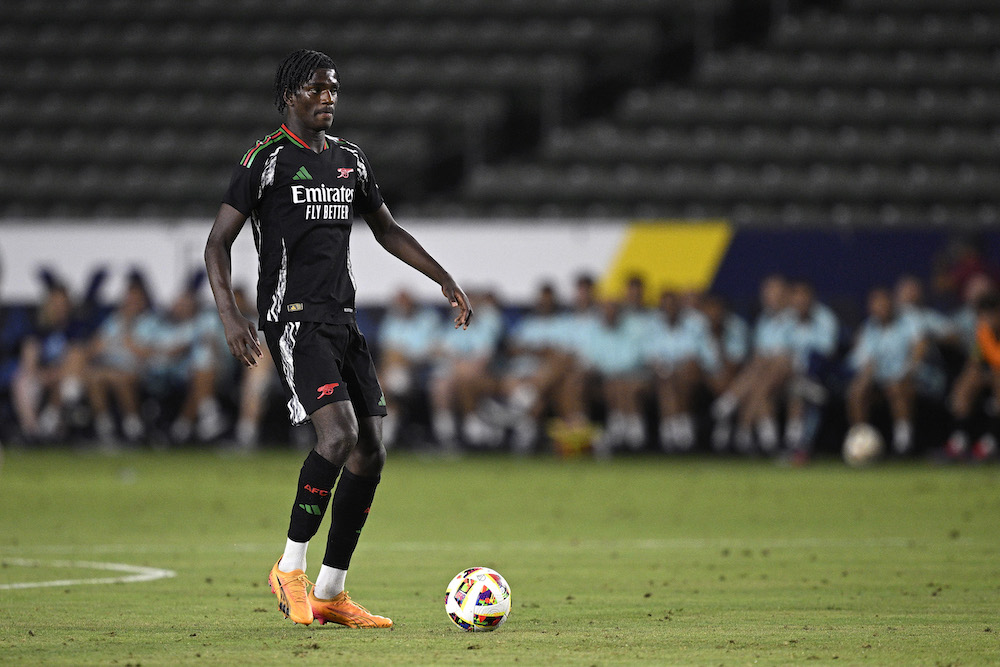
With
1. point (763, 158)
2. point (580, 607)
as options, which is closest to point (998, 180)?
point (763, 158)

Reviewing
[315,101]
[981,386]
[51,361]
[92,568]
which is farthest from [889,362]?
[315,101]

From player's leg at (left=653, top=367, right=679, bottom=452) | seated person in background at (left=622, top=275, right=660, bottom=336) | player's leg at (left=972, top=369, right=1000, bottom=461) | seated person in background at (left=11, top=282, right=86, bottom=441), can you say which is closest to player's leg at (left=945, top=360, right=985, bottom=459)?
player's leg at (left=972, top=369, right=1000, bottom=461)

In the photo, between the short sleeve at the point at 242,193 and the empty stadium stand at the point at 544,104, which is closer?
the short sleeve at the point at 242,193

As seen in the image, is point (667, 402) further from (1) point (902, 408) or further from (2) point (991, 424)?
(2) point (991, 424)

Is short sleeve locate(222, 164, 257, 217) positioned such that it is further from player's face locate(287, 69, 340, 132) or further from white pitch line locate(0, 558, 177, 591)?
white pitch line locate(0, 558, 177, 591)

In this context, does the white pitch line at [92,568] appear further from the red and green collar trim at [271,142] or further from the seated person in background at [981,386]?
the seated person in background at [981,386]

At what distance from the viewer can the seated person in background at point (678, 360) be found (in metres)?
18.6

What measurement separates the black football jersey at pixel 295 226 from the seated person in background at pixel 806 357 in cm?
1215

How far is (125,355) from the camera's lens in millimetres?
20250

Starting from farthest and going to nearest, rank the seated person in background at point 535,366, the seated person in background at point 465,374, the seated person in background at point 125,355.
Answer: the seated person in background at point 125,355 → the seated person in background at point 465,374 → the seated person in background at point 535,366

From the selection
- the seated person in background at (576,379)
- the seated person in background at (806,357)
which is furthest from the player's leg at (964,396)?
the seated person in background at (576,379)

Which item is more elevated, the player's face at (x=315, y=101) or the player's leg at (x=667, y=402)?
the player's face at (x=315, y=101)

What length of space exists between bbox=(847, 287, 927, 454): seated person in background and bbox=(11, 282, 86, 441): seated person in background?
34.5 ft

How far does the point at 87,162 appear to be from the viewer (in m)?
25.6
